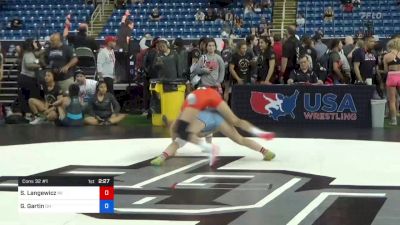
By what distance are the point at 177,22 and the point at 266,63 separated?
11.1 meters

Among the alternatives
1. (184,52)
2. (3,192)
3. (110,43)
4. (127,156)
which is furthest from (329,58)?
(3,192)

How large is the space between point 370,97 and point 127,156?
207 inches

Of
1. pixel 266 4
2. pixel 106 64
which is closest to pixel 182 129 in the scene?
pixel 106 64

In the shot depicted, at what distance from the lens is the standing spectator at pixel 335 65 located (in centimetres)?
1417

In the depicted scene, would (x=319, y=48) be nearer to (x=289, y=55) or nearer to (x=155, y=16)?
(x=289, y=55)

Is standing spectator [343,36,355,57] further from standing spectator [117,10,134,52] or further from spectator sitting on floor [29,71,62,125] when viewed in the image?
spectator sitting on floor [29,71,62,125]

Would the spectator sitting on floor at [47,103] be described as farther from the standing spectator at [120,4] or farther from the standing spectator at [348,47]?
the standing spectator at [120,4]

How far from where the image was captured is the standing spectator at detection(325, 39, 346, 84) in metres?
14.2

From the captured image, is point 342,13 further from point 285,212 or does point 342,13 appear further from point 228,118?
point 285,212

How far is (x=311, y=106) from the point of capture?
1288 cm

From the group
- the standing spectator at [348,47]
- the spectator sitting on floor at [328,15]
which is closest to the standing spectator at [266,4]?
the spectator sitting on floor at [328,15]

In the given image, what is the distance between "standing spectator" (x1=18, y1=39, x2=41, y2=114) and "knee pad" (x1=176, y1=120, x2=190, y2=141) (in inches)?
276

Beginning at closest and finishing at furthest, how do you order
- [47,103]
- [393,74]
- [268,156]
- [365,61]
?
1. [268,156]
2. [393,74]
3. [365,61]
4. [47,103]

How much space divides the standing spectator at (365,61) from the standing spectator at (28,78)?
621 cm
